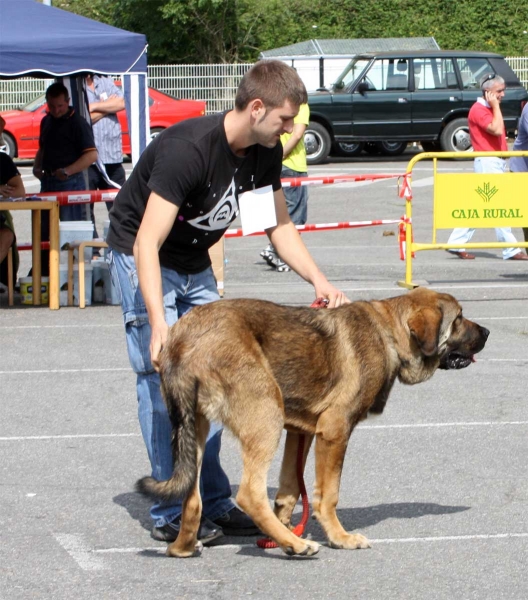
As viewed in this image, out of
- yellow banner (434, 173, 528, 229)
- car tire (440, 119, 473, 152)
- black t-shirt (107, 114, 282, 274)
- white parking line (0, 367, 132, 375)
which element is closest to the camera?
black t-shirt (107, 114, 282, 274)

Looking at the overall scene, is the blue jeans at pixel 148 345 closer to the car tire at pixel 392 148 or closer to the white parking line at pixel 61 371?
the white parking line at pixel 61 371

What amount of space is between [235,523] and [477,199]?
7.50 metres

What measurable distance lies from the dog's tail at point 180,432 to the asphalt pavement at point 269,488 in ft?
1.25

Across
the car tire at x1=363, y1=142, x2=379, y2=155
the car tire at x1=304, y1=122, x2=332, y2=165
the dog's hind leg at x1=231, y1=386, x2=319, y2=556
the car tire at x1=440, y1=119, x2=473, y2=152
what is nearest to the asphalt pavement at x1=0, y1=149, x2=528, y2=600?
the dog's hind leg at x1=231, y1=386, x2=319, y2=556

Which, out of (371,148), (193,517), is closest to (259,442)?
(193,517)

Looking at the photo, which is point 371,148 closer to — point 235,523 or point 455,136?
point 455,136

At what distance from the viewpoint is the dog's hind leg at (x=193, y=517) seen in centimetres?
438

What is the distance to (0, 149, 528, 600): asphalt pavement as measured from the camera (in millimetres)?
4383

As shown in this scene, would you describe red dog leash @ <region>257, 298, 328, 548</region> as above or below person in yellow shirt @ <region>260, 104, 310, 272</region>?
below

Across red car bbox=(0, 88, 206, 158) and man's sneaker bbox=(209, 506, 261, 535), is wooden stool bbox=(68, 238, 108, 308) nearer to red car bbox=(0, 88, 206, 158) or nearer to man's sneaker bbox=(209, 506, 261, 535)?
man's sneaker bbox=(209, 506, 261, 535)

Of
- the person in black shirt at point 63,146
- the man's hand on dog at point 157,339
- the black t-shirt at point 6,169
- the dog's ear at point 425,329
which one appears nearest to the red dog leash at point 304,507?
Result: the dog's ear at point 425,329

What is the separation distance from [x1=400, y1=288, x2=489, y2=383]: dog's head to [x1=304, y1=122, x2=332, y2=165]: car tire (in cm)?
2002

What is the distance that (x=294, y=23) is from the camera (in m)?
38.2

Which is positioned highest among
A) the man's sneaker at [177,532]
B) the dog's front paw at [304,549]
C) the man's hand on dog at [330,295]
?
the man's hand on dog at [330,295]
